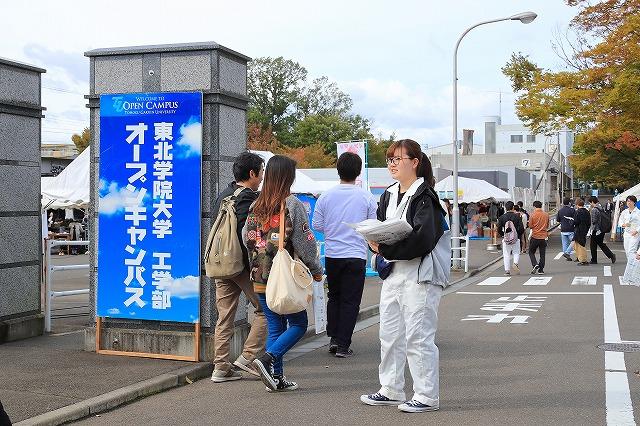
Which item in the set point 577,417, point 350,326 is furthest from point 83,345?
point 577,417

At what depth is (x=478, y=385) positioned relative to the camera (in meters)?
6.65

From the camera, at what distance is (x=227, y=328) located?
6812 millimetres

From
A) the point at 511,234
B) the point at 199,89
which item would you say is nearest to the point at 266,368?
the point at 199,89

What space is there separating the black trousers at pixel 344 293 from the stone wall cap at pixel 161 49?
7.35ft

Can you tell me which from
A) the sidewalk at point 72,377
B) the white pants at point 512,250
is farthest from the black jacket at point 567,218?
the sidewalk at point 72,377

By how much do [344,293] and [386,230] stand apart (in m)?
2.59

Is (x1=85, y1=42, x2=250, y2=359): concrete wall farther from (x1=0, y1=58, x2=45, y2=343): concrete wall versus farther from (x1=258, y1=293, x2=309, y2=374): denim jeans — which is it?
(x1=0, y1=58, x2=45, y2=343): concrete wall

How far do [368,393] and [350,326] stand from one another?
163 centimetres

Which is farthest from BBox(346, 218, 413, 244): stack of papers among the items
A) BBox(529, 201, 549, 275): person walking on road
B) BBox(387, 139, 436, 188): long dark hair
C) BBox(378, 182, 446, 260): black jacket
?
BBox(529, 201, 549, 275): person walking on road

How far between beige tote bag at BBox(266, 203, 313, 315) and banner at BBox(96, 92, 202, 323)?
5.06 feet

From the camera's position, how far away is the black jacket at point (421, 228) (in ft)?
17.9

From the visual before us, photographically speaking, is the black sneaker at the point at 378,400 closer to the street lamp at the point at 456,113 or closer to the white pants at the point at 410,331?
the white pants at the point at 410,331

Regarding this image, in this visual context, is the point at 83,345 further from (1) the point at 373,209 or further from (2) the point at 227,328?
(1) the point at 373,209

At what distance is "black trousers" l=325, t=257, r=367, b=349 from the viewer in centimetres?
789
